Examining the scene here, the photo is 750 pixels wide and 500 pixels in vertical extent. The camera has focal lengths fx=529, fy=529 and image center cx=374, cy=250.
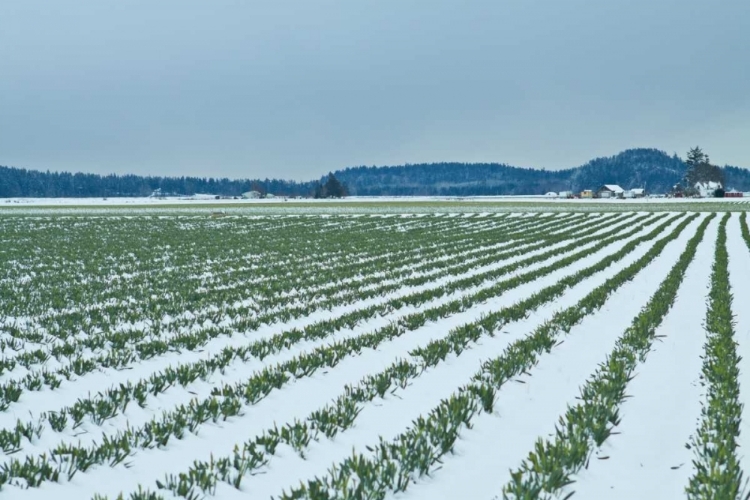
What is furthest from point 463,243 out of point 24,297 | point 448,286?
point 24,297

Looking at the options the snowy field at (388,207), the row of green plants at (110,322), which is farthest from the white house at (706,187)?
the row of green plants at (110,322)

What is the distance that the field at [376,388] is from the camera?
4.69 metres

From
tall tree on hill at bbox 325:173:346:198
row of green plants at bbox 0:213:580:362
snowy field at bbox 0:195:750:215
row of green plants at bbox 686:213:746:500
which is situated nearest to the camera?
row of green plants at bbox 686:213:746:500

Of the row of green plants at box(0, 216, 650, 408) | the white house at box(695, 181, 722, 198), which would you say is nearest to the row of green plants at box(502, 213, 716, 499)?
the row of green plants at box(0, 216, 650, 408)

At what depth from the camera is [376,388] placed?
6.85 meters

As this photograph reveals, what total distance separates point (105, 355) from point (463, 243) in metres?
20.1

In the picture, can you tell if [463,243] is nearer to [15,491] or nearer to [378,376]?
[378,376]

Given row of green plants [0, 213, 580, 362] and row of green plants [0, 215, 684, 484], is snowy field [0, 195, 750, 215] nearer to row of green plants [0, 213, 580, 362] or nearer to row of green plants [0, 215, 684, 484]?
row of green plants [0, 213, 580, 362]

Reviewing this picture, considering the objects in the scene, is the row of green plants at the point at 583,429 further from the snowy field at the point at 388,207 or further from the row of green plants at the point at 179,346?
the snowy field at the point at 388,207

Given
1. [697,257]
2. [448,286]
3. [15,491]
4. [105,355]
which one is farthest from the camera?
[697,257]

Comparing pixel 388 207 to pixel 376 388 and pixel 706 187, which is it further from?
pixel 706 187

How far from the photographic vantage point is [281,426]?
226 inches

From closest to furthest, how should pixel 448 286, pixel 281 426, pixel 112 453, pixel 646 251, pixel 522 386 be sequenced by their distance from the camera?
pixel 112 453 < pixel 281 426 < pixel 522 386 < pixel 448 286 < pixel 646 251

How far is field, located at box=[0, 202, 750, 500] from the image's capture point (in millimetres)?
4688
